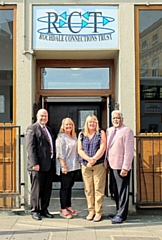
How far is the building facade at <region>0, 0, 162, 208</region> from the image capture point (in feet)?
21.7

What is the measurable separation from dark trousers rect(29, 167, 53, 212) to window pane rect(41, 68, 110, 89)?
6.62 ft

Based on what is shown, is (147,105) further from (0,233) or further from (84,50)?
(0,233)

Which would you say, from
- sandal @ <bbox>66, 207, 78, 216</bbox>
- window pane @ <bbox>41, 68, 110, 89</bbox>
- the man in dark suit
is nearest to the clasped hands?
the man in dark suit

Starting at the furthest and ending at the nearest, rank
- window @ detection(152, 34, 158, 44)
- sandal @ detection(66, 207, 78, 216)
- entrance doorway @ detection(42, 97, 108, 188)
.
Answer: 1. entrance doorway @ detection(42, 97, 108, 188)
2. window @ detection(152, 34, 158, 44)
3. sandal @ detection(66, 207, 78, 216)

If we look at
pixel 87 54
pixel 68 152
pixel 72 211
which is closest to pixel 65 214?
pixel 72 211

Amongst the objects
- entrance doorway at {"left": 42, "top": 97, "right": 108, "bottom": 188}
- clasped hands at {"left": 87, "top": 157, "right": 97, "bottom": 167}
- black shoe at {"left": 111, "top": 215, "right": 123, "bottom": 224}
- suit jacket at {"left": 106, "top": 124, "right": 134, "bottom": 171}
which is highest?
entrance doorway at {"left": 42, "top": 97, "right": 108, "bottom": 188}

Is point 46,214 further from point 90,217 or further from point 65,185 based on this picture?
point 90,217

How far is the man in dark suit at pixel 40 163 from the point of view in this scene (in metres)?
6.00

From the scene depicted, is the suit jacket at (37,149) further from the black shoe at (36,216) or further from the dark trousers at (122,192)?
the dark trousers at (122,192)

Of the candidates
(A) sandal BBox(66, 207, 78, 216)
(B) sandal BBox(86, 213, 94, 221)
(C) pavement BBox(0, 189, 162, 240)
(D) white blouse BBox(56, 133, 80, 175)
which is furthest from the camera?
(A) sandal BBox(66, 207, 78, 216)

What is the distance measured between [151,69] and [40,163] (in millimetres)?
2699

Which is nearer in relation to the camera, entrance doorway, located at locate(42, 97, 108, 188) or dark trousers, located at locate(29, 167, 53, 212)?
dark trousers, located at locate(29, 167, 53, 212)

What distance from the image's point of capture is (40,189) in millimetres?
6109

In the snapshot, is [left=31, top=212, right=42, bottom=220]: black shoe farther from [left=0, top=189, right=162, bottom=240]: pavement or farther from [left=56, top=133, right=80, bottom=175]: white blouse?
[left=56, top=133, right=80, bottom=175]: white blouse
